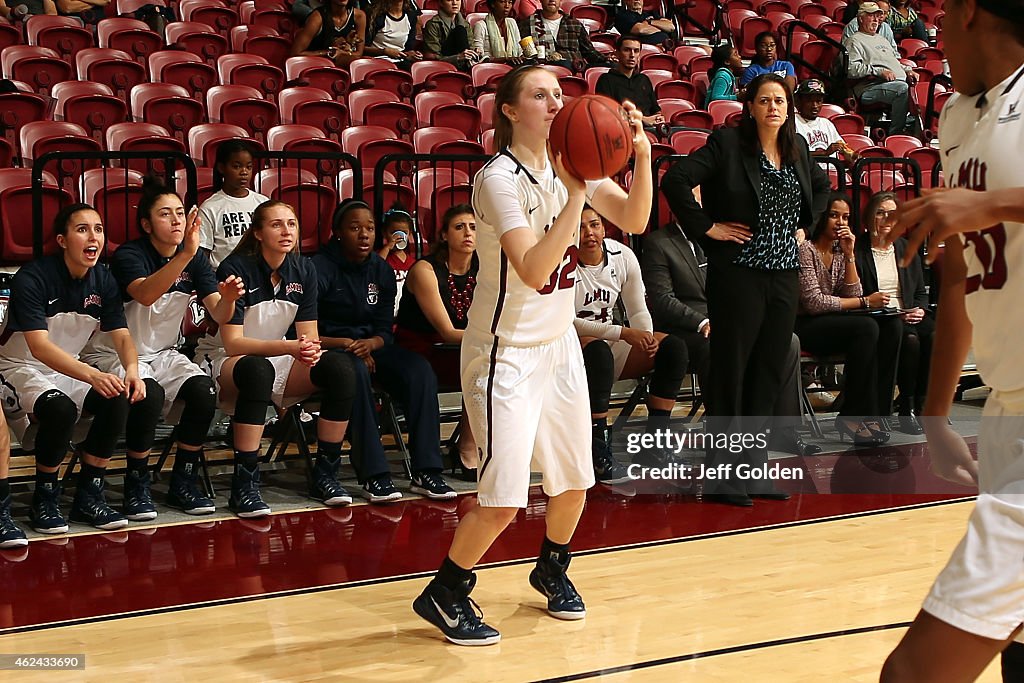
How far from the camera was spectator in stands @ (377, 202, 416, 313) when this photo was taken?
6.42 m

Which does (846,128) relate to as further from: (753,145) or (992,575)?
(992,575)

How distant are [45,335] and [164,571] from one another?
1.22m

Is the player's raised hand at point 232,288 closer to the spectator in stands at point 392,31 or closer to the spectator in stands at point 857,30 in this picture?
the spectator in stands at point 392,31

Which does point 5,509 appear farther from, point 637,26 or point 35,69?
point 637,26

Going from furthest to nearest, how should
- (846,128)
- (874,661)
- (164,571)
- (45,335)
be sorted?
(846,128) → (45,335) → (164,571) → (874,661)

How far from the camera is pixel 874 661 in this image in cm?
337

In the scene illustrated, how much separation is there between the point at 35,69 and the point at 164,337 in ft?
12.6

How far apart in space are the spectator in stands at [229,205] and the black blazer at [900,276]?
3.49 meters

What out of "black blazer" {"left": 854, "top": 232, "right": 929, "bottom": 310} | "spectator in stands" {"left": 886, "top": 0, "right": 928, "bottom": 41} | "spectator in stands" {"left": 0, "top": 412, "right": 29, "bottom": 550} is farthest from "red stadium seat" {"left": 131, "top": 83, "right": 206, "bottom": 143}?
"spectator in stands" {"left": 886, "top": 0, "right": 928, "bottom": 41}

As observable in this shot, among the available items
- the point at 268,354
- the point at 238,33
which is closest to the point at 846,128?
the point at 238,33

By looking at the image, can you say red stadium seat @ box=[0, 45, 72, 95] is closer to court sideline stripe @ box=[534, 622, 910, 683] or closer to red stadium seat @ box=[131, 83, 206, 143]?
red stadium seat @ box=[131, 83, 206, 143]

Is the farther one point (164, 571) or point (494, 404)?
point (164, 571)

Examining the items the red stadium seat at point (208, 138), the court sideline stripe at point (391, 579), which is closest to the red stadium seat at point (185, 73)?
Answer: the red stadium seat at point (208, 138)

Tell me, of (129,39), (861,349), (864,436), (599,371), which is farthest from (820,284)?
(129,39)
